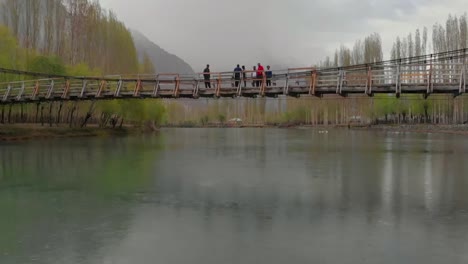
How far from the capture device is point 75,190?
1598 centimetres

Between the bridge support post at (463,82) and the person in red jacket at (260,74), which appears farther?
the person in red jacket at (260,74)

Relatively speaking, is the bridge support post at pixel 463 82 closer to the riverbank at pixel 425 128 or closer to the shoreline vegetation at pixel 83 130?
the shoreline vegetation at pixel 83 130

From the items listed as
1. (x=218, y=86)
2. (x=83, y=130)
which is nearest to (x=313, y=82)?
(x=218, y=86)

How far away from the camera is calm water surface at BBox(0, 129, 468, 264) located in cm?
907

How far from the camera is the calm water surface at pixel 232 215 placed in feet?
29.8

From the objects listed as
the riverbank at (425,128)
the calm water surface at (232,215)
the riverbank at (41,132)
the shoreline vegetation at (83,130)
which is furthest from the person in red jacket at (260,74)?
the riverbank at (425,128)

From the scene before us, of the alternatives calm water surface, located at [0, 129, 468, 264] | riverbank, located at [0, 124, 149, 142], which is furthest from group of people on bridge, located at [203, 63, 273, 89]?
riverbank, located at [0, 124, 149, 142]

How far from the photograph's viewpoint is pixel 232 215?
12.3 metres

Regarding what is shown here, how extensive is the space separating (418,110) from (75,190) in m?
71.7

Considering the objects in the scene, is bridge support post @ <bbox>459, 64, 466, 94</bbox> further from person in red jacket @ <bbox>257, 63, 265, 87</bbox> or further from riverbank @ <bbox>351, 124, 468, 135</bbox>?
riverbank @ <bbox>351, 124, 468, 135</bbox>

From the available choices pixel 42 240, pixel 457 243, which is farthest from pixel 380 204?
pixel 42 240

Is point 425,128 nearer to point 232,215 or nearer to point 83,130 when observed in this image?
point 83,130

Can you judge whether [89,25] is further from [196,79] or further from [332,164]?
[332,164]

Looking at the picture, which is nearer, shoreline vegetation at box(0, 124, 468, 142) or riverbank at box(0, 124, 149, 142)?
riverbank at box(0, 124, 149, 142)
